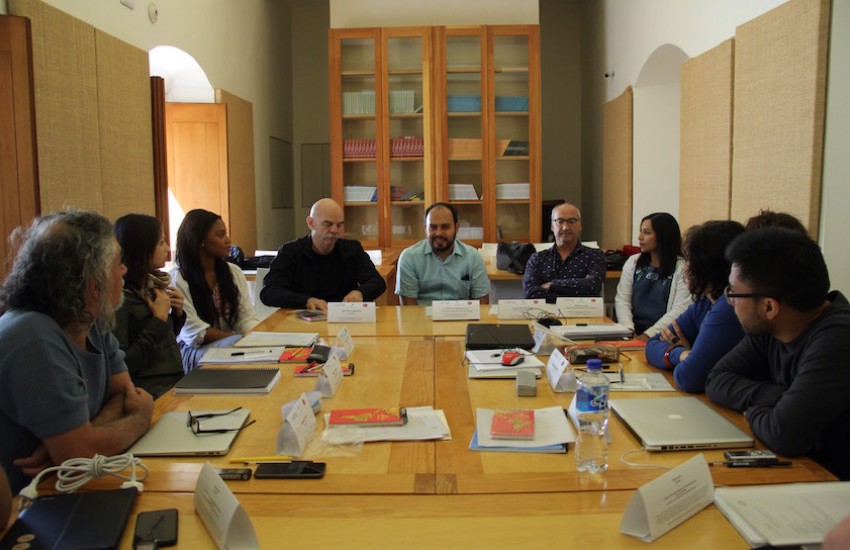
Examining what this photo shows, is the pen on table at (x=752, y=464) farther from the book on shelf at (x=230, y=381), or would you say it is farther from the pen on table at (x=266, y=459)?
the book on shelf at (x=230, y=381)

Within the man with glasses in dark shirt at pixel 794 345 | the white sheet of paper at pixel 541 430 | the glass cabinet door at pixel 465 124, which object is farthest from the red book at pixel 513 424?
the glass cabinet door at pixel 465 124

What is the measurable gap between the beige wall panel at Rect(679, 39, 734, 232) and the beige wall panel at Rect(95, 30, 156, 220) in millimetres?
3727

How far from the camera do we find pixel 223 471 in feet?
5.41

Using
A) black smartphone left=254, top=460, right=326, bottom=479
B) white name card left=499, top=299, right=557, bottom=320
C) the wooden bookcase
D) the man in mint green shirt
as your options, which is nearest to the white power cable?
black smartphone left=254, top=460, right=326, bottom=479

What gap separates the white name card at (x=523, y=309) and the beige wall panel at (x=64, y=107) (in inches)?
92.2

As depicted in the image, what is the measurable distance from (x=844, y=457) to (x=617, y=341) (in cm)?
123

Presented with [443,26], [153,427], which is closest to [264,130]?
[443,26]

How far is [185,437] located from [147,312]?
1115mm

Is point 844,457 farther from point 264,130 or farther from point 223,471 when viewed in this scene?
point 264,130

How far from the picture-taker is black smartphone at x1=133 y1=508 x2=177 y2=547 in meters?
1.33

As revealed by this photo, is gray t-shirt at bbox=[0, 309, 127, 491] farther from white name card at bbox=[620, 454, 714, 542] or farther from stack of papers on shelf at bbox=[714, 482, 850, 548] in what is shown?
stack of papers on shelf at bbox=[714, 482, 850, 548]

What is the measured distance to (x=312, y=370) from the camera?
2572 mm

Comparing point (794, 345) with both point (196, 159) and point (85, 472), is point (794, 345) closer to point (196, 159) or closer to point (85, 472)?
point (85, 472)

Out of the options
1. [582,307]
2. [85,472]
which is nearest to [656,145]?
[582,307]
